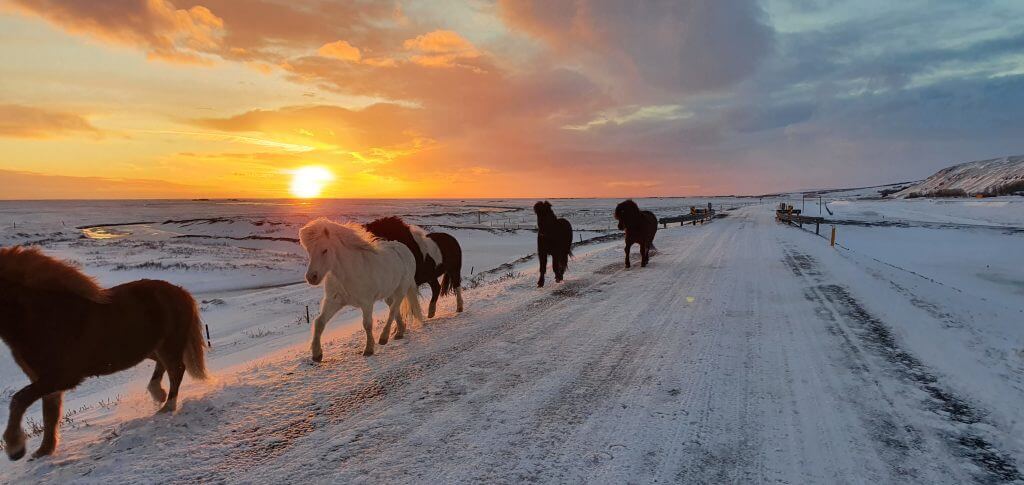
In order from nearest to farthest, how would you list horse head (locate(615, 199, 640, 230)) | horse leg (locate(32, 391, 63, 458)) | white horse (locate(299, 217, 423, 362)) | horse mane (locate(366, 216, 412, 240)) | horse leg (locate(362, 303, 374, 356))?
horse leg (locate(32, 391, 63, 458)), white horse (locate(299, 217, 423, 362)), horse leg (locate(362, 303, 374, 356)), horse mane (locate(366, 216, 412, 240)), horse head (locate(615, 199, 640, 230))

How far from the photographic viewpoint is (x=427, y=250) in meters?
7.98

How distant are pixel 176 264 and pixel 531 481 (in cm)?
2782

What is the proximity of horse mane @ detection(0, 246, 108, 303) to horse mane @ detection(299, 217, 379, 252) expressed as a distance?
1955 millimetres

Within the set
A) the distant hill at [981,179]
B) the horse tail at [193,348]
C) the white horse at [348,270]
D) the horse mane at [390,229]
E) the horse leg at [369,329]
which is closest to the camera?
the horse tail at [193,348]

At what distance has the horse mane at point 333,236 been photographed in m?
5.52

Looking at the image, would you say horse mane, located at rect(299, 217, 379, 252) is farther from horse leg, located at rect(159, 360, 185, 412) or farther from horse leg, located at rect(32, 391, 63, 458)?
horse leg, located at rect(32, 391, 63, 458)

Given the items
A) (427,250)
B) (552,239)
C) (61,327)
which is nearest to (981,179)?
(552,239)

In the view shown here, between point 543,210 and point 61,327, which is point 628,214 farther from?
point 61,327

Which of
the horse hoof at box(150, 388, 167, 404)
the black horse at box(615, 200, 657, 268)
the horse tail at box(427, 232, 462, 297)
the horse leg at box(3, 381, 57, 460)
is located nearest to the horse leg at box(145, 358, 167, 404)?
the horse hoof at box(150, 388, 167, 404)

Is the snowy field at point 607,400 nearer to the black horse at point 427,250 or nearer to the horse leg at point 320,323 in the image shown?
the horse leg at point 320,323

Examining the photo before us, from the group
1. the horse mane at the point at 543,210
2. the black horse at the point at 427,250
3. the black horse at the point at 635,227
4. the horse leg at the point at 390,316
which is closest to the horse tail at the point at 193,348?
the horse leg at the point at 390,316

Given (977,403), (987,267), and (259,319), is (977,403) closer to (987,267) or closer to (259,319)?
(259,319)

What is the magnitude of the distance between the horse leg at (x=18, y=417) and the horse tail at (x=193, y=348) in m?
1.02

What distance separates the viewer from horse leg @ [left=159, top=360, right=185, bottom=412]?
4121 mm
